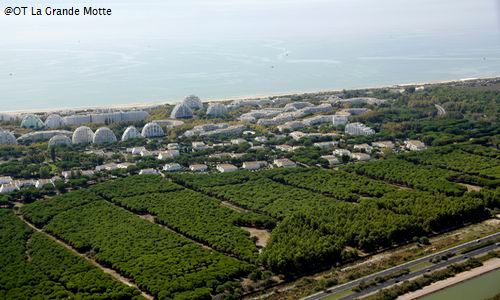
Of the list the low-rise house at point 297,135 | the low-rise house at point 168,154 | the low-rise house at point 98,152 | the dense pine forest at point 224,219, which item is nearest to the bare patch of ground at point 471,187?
the dense pine forest at point 224,219

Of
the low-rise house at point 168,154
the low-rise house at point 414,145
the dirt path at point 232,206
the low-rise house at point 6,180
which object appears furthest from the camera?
the low-rise house at point 414,145

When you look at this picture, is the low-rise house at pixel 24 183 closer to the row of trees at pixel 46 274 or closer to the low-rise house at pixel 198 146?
the row of trees at pixel 46 274

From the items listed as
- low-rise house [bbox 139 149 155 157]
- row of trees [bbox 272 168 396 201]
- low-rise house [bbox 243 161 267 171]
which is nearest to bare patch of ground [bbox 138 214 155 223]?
row of trees [bbox 272 168 396 201]

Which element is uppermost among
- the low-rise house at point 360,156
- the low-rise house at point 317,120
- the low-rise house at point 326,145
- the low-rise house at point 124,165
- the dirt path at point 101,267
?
the low-rise house at point 317,120

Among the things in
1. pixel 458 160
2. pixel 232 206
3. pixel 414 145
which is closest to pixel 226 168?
pixel 232 206

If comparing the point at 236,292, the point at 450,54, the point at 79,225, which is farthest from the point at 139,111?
the point at 450,54
